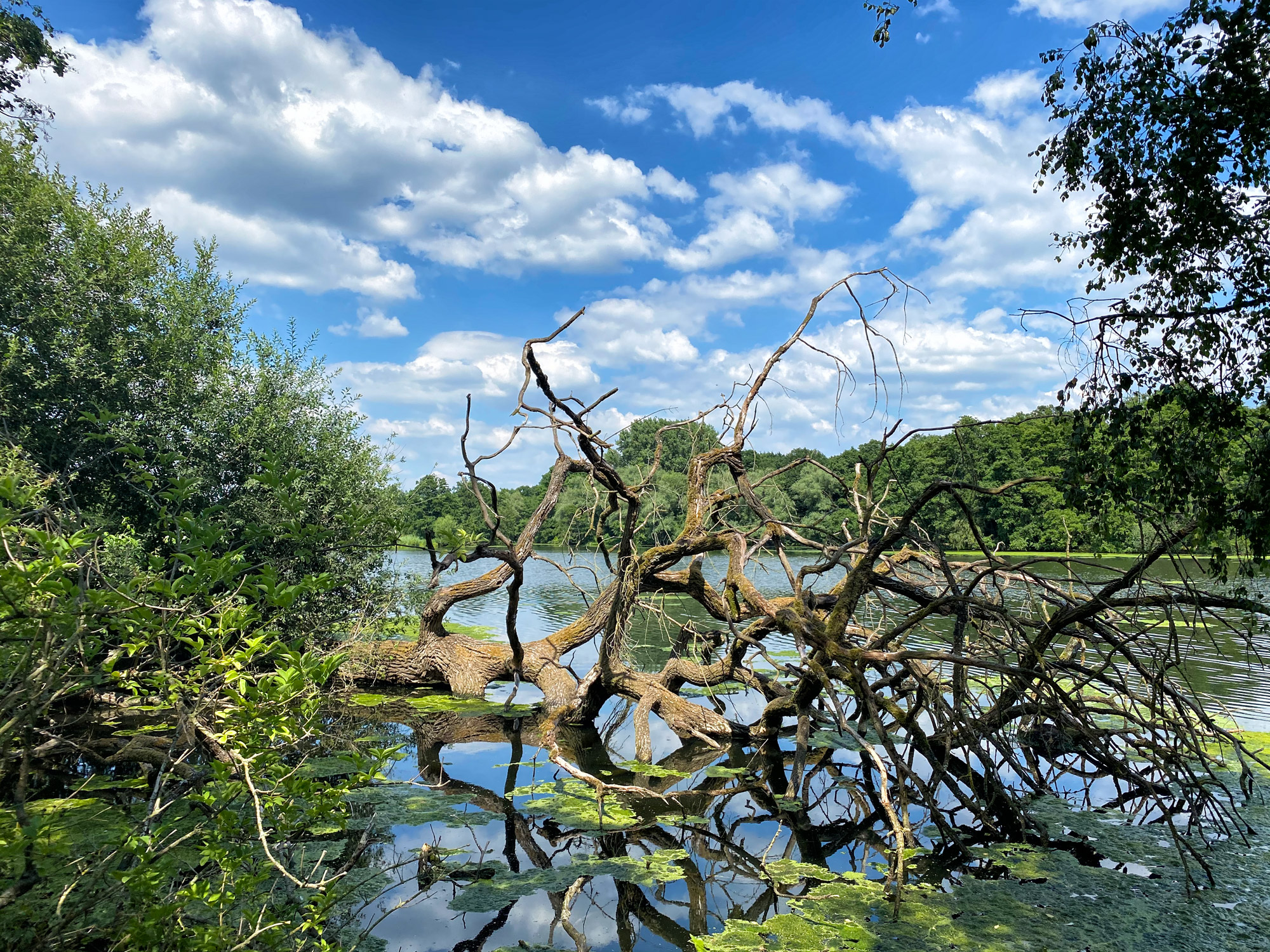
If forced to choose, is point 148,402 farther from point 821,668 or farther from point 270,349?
point 821,668

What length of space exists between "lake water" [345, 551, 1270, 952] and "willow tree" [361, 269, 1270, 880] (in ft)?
1.06

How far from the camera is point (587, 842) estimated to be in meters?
4.97

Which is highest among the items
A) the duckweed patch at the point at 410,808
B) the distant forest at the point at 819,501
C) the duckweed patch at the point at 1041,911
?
the distant forest at the point at 819,501

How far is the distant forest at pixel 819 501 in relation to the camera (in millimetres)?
4445

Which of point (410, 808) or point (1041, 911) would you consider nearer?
point (1041, 911)

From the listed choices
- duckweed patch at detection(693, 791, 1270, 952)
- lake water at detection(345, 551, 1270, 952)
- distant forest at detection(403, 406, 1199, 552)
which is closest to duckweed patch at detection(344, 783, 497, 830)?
lake water at detection(345, 551, 1270, 952)

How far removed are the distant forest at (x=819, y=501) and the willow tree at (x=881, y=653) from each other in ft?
0.77

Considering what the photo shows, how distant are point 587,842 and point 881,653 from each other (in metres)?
2.34

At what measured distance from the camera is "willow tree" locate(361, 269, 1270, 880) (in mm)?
4613

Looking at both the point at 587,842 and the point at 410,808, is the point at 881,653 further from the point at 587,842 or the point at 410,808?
the point at 410,808

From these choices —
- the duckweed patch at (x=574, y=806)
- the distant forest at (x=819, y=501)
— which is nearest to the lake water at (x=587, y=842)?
the duckweed patch at (x=574, y=806)

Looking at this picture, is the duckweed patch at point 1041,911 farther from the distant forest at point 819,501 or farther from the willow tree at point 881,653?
the distant forest at point 819,501

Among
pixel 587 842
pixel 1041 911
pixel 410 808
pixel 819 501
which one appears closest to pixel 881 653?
pixel 1041 911

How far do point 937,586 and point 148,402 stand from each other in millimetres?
12697
